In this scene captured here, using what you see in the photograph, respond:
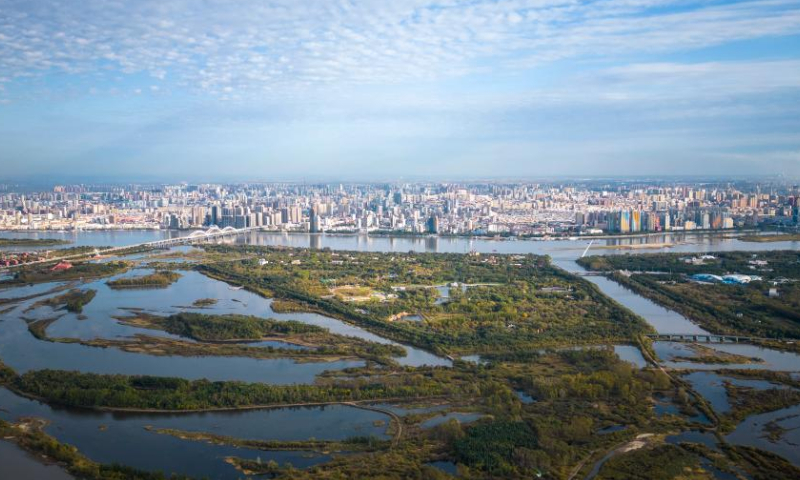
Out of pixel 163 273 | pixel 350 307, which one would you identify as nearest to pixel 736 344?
pixel 350 307

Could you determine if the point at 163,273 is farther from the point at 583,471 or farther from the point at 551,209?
the point at 551,209

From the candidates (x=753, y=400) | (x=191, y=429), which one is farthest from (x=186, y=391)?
(x=753, y=400)

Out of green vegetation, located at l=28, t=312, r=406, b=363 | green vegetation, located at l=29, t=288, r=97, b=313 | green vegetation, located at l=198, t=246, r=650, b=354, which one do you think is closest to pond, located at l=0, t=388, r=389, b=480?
green vegetation, located at l=28, t=312, r=406, b=363

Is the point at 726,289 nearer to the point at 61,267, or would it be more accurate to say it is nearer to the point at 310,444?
the point at 310,444

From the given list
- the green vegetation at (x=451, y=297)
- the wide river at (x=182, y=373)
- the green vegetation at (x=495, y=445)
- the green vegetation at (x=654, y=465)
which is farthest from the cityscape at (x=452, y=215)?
the green vegetation at (x=654, y=465)

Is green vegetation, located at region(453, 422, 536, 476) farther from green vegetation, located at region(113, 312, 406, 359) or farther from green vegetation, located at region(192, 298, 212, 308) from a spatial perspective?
green vegetation, located at region(192, 298, 212, 308)

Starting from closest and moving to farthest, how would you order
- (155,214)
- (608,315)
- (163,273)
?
(608,315)
(163,273)
(155,214)
